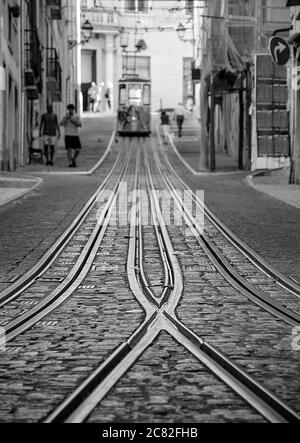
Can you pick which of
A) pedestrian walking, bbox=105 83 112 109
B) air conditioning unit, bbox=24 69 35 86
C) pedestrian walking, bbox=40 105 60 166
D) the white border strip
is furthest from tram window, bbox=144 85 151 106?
the white border strip

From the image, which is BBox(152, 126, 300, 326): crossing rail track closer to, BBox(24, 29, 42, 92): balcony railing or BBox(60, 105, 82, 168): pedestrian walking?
BBox(60, 105, 82, 168): pedestrian walking

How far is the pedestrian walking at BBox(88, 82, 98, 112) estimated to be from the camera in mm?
64500

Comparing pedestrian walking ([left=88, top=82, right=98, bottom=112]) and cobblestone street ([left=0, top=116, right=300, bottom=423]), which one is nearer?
cobblestone street ([left=0, top=116, right=300, bottom=423])

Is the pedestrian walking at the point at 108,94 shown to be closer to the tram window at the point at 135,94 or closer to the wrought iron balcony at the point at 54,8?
the tram window at the point at 135,94

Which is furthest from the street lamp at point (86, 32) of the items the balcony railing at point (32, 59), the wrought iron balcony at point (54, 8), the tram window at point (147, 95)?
the balcony railing at point (32, 59)

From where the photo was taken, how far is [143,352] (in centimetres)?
599

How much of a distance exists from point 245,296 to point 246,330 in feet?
4.94

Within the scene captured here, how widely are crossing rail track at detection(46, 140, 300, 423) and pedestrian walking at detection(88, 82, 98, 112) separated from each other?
2174 inches

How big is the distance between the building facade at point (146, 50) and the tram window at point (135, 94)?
398 inches

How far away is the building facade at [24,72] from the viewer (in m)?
25.2

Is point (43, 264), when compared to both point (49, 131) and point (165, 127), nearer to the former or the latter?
point (49, 131)

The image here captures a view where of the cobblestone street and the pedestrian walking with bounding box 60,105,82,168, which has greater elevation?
the pedestrian walking with bounding box 60,105,82,168

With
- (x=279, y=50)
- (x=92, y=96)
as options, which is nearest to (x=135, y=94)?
(x=92, y=96)
